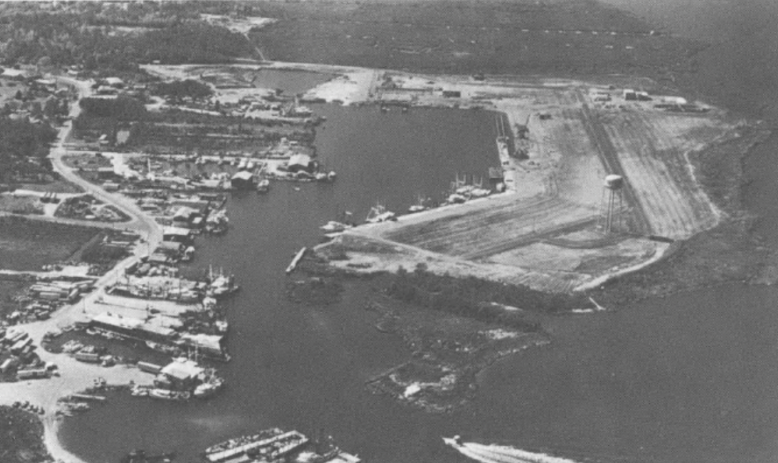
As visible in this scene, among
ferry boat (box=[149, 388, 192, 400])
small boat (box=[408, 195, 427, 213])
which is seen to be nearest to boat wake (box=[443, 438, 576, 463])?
ferry boat (box=[149, 388, 192, 400])

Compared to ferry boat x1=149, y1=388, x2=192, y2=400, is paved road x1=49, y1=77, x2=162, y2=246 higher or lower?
higher

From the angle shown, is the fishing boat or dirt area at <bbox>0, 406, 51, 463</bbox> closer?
dirt area at <bbox>0, 406, 51, 463</bbox>

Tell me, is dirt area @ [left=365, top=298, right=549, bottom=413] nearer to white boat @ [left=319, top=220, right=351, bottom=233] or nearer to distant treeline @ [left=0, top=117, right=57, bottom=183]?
white boat @ [left=319, top=220, right=351, bottom=233]

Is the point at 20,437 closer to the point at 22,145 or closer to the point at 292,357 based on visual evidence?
the point at 292,357

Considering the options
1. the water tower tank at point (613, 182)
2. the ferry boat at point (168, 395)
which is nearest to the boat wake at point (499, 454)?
the ferry boat at point (168, 395)

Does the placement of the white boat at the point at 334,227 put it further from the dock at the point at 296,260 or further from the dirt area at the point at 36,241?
the dirt area at the point at 36,241
